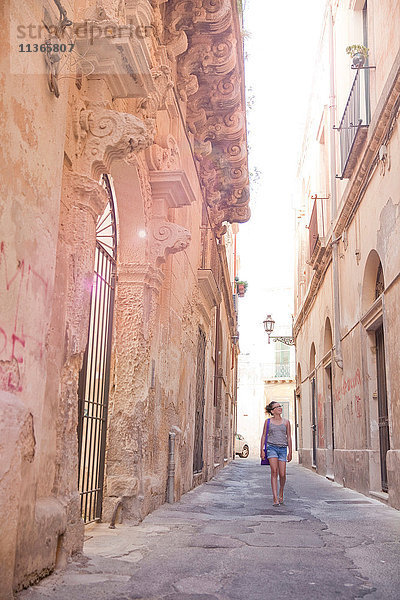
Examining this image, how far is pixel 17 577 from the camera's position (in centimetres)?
300

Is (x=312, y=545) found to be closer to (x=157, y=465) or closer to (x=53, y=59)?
(x=157, y=465)

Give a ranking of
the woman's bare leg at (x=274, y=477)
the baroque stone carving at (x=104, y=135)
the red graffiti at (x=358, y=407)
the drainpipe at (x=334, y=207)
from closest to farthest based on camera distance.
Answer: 1. the baroque stone carving at (x=104, y=135)
2. the woman's bare leg at (x=274, y=477)
3. the red graffiti at (x=358, y=407)
4. the drainpipe at (x=334, y=207)

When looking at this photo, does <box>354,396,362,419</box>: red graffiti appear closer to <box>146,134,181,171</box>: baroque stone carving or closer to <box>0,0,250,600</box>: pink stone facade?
<box>0,0,250,600</box>: pink stone facade

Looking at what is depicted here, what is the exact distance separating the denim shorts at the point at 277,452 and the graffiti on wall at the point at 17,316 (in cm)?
523

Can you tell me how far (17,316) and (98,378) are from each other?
290cm

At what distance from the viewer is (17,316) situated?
3076mm

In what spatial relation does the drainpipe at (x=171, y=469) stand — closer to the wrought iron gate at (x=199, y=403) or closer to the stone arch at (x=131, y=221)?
the stone arch at (x=131, y=221)

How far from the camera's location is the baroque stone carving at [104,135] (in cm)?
423

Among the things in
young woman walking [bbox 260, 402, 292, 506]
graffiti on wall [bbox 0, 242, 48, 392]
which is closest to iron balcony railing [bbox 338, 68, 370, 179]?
young woman walking [bbox 260, 402, 292, 506]

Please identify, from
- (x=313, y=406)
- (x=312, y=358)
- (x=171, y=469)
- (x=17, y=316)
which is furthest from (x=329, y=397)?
(x=17, y=316)

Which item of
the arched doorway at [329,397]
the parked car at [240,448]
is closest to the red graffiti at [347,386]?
the arched doorway at [329,397]

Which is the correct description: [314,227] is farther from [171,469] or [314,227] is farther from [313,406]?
[171,469]

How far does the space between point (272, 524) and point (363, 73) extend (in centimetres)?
728

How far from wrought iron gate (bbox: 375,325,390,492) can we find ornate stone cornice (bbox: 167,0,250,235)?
12.7 ft
